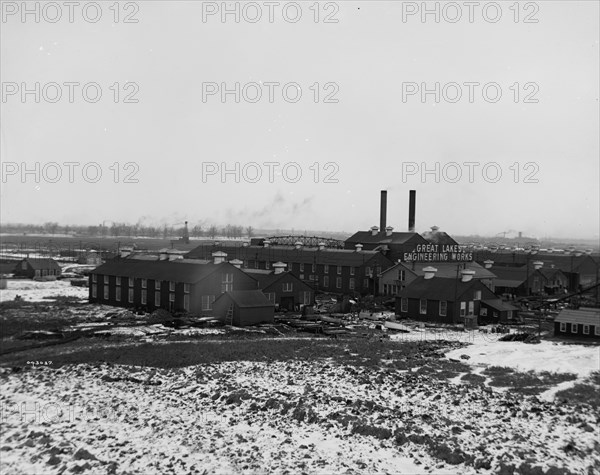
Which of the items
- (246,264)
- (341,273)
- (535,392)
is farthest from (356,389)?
(246,264)

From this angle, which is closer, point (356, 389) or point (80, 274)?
point (356, 389)

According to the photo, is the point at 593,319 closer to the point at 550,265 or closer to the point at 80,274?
the point at 550,265

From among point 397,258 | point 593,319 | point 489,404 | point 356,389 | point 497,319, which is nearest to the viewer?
point 489,404

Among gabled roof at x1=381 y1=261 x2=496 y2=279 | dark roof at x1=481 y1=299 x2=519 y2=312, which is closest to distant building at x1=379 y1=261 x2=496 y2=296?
gabled roof at x1=381 y1=261 x2=496 y2=279

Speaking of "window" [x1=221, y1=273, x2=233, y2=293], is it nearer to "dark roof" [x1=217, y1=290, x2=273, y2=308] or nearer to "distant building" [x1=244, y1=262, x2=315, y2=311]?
"dark roof" [x1=217, y1=290, x2=273, y2=308]

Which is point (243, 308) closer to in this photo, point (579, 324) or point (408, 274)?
point (579, 324)
